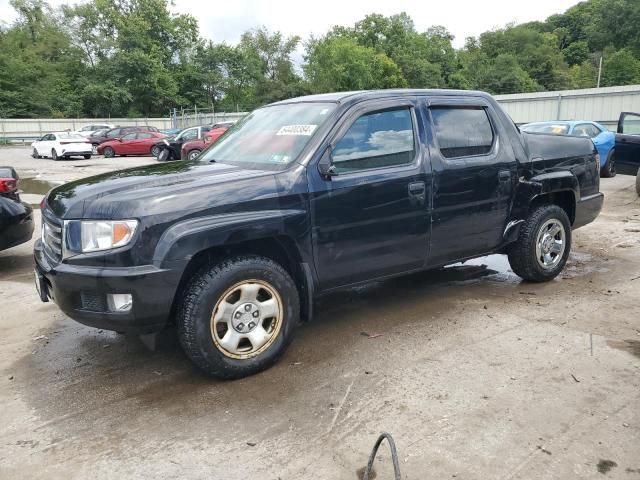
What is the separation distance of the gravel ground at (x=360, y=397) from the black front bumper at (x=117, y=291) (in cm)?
52

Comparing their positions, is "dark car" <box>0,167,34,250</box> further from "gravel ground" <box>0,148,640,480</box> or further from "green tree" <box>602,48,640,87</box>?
"green tree" <box>602,48,640,87</box>

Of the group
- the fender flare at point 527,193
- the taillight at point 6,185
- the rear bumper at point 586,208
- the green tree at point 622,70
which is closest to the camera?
the fender flare at point 527,193

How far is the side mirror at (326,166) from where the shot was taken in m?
3.75

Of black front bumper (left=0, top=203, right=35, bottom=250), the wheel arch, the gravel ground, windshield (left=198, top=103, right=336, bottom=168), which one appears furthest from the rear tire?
black front bumper (left=0, top=203, right=35, bottom=250)

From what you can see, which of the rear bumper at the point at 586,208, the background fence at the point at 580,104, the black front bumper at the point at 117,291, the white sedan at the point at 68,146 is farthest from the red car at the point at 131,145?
the black front bumper at the point at 117,291

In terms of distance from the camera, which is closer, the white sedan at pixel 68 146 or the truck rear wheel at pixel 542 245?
the truck rear wheel at pixel 542 245

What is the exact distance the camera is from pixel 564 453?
272cm

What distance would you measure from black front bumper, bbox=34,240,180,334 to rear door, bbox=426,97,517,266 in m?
2.23

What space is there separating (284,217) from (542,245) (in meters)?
3.01

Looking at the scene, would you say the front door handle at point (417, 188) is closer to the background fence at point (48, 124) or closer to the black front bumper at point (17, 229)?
the black front bumper at point (17, 229)

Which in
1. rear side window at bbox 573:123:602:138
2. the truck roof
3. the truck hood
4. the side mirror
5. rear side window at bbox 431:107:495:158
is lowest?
rear side window at bbox 573:123:602:138

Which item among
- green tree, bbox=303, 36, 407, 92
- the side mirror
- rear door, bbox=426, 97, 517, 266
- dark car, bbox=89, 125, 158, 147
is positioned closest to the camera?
the side mirror

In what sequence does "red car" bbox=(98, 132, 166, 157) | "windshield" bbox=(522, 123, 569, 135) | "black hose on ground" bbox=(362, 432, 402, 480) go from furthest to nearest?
"red car" bbox=(98, 132, 166, 157) < "windshield" bbox=(522, 123, 569, 135) < "black hose on ground" bbox=(362, 432, 402, 480)

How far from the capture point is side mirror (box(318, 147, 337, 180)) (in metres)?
3.75
